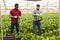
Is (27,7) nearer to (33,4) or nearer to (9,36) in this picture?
(33,4)

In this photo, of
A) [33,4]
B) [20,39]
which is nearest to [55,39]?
[20,39]

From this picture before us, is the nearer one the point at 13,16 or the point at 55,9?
the point at 13,16

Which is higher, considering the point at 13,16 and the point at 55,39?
the point at 13,16

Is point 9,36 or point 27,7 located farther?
point 27,7

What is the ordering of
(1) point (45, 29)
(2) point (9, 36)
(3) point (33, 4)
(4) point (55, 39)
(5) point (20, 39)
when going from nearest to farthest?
(2) point (9, 36) → (4) point (55, 39) → (5) point (20, 39) → (1) point (45, 29) → (3) point (33, 4)

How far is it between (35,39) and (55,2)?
13261 millimetres

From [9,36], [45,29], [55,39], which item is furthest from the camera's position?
[45,29]

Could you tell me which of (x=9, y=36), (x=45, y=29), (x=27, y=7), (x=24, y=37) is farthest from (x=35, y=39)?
(x=27, y=7)

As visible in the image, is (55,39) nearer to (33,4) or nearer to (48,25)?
(48,25)

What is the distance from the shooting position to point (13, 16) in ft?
31.8

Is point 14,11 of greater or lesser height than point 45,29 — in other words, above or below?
above

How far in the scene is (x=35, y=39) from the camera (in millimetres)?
8898

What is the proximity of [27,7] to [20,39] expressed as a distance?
38.4ft

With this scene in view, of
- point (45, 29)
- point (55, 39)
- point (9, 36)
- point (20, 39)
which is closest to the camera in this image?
point (9, 36)
